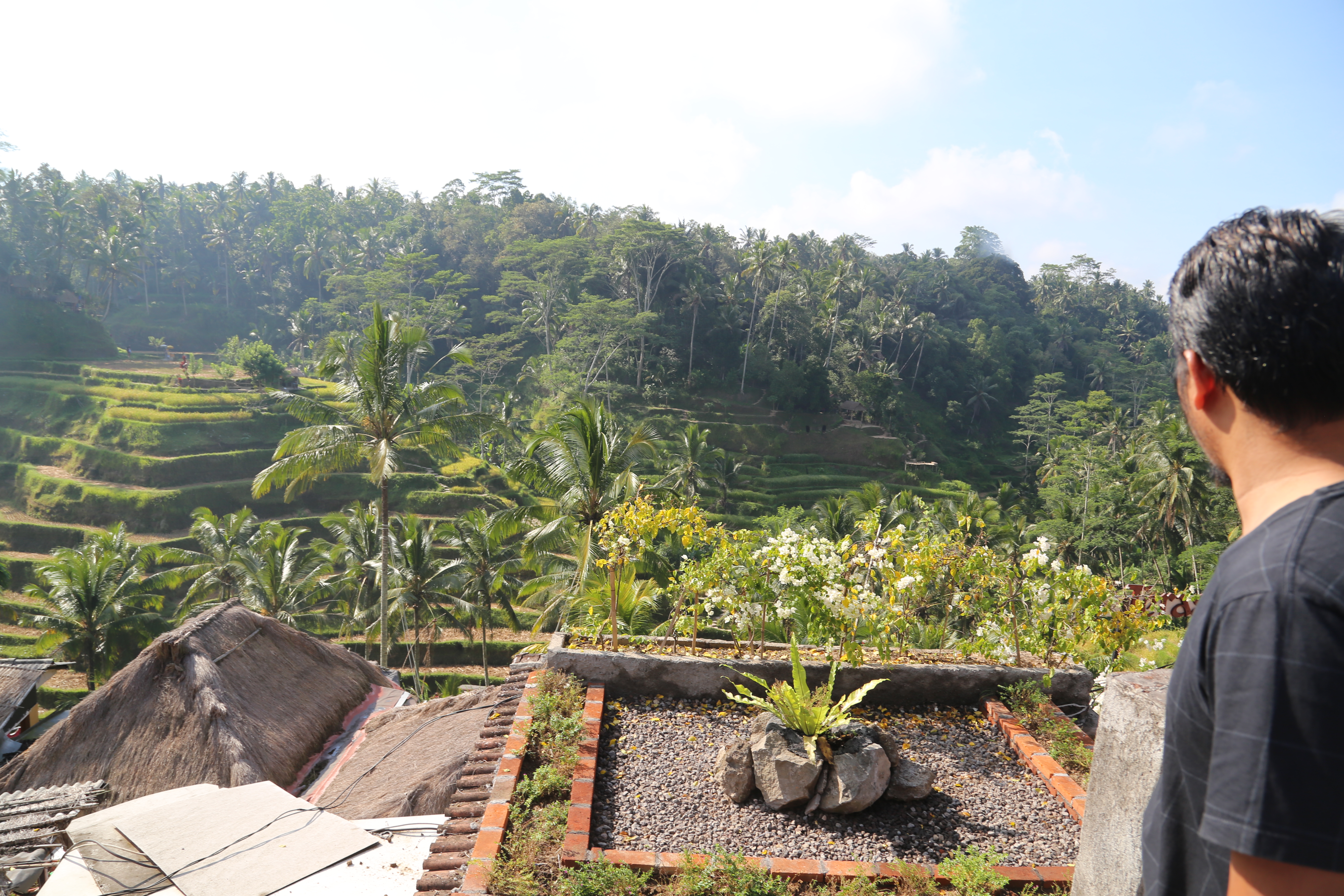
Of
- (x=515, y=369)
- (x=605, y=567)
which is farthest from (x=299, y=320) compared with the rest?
(x=605, y=567)

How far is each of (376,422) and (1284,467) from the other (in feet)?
46.5

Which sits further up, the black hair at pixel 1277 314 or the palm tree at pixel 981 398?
the black hair at pixel 1277 314

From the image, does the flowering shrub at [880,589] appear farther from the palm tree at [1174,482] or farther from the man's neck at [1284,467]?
the palm tree at [1174,482]

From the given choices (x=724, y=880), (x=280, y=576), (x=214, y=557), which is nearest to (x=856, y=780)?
(x=724, y=880)

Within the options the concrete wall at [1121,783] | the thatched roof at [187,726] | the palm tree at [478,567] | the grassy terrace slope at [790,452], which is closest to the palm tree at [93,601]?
the palm tree at [478,567]

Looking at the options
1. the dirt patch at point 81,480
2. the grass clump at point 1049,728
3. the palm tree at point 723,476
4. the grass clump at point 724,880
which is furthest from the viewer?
the palm tree at point 723,476

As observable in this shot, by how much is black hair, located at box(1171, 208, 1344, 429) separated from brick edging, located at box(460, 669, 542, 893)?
383 centimetres

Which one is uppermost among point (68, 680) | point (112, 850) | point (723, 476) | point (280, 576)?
point (112, 850)

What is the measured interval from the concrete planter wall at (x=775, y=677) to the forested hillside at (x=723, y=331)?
811 inches

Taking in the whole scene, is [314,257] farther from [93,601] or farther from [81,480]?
[93,601]

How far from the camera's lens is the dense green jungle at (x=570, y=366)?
94.5 feet

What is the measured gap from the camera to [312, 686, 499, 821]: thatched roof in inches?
258

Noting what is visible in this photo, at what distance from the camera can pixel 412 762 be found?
7.53 meters

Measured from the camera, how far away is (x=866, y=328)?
49188mm
